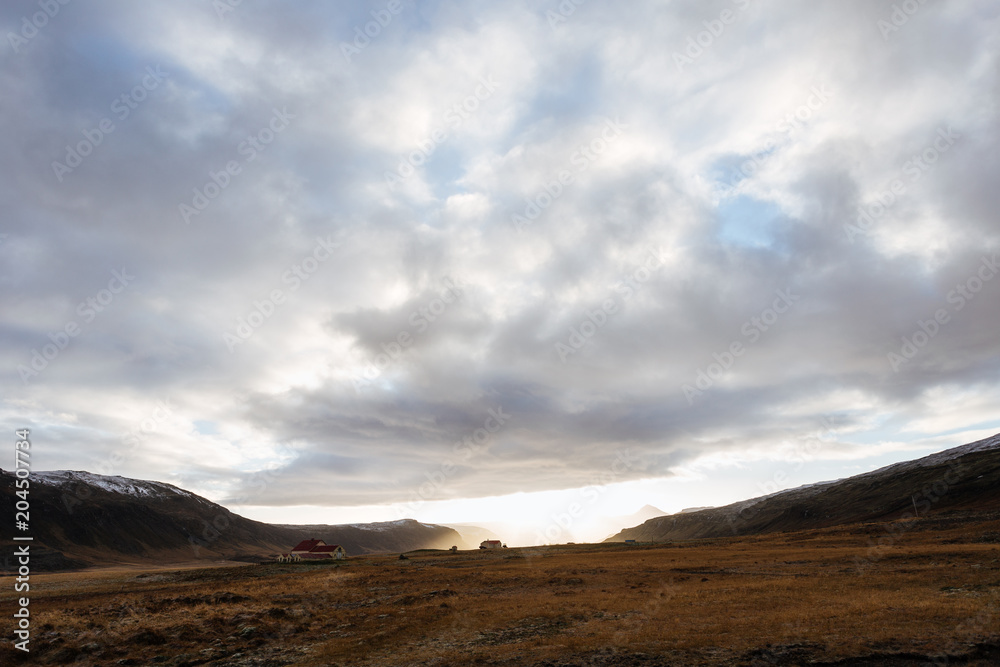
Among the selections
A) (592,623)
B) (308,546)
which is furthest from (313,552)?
(592,623)

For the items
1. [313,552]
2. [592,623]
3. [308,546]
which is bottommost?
[313,552]

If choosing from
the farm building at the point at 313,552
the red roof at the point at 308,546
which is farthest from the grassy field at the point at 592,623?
the red roof at the point at 308,546

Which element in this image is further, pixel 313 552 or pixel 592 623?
pixel 313 552

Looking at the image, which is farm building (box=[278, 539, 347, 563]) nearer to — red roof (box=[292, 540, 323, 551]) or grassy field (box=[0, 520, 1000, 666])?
red roof (box=[292, 540, 323, 551])

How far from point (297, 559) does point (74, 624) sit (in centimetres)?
11115

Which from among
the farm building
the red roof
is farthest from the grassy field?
the red roof

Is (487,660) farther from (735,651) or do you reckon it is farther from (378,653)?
(735,651)

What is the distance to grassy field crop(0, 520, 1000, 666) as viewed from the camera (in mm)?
19922

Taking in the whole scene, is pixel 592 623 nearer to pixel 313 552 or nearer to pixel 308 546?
pixel 313 552

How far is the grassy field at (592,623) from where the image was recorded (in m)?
19.9

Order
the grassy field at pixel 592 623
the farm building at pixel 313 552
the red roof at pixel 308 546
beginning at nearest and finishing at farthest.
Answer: the grassy field at pixel 592 623 → the farm building at pixel 313 552 → the red roof at pixel 308 546

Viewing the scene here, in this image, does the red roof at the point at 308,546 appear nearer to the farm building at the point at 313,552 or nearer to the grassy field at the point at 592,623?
the farm building at the point at 313,552

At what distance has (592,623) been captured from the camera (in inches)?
1083

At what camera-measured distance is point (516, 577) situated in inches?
2053
